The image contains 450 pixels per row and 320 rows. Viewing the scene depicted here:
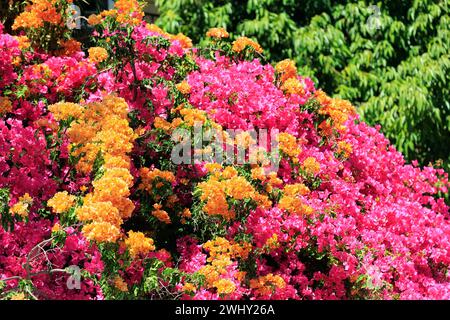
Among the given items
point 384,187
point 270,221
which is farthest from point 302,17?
point 270,221

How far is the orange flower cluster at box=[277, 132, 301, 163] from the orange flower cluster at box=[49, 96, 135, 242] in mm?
880

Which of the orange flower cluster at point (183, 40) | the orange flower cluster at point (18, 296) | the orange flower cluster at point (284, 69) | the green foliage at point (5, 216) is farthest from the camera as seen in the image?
the orange flower cluster at point (183, 40)

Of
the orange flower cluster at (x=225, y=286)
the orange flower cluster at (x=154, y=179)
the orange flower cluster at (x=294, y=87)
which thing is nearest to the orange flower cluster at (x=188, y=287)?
the orange flower cluster at (x=225, y=286)

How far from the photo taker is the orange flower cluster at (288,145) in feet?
13.1

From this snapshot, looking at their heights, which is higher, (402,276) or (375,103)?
(375,103)

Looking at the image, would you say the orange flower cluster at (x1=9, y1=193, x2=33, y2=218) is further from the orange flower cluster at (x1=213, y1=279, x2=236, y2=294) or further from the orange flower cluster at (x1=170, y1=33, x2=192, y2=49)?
the orange flower cluster at (x1=170, y1=33, x2=192, y2=49)

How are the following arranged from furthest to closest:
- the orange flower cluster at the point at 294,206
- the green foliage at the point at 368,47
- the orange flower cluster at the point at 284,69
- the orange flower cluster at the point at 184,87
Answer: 1. the green foliage at the point at 368,47
2. the orange flower cluster at the point at 284,69
3. the orange flower cluster at the point at 184,87
4. the orange flower cluster at the point at 294,206

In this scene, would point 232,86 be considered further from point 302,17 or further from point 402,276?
point 302,17

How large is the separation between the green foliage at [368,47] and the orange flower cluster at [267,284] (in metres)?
3.73

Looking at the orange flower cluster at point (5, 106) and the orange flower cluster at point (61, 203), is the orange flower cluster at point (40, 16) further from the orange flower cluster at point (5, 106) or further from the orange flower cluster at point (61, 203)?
the orange flower cluster at point (61, 203)

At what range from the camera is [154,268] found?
307 centimetres

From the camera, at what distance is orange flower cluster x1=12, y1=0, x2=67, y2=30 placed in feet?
13.9

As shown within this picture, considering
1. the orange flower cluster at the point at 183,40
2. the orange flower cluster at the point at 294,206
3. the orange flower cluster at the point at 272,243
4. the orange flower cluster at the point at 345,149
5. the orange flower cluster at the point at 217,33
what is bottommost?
the orange flower cluster at the point at 272,243
